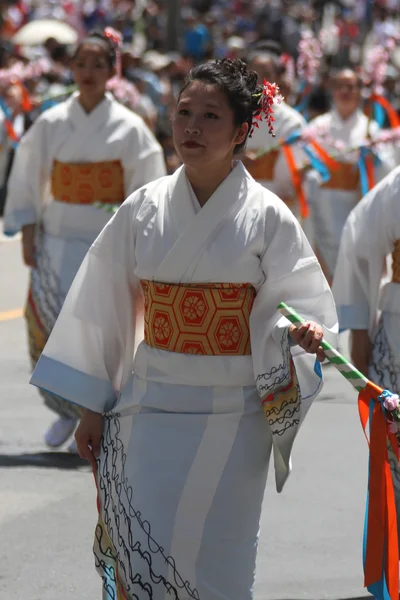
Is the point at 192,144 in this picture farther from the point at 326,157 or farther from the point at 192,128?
the point at 326,157

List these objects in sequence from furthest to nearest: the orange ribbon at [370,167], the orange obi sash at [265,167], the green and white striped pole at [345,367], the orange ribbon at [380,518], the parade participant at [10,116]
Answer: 1. the parade participant at [10,116]
2. the orange ribbon at [370,167]
3. the orange obi sash at [265,167]
4. the orange ribbon at [380,518]
5. the green and white striped pole at [345,367]

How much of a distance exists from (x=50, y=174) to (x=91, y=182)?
0.24 metres

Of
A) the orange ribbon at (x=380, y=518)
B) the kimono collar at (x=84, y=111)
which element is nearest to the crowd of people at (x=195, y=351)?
the orange ribbon at (x=380, y=518)

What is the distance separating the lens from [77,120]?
241 inches

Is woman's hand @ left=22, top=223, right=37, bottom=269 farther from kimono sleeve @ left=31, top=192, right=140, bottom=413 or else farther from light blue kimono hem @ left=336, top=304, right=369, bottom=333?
kimono sleeve @ left=31, top=192, right=140, bottom=413

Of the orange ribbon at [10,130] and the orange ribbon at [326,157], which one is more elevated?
the orange ribbon at [326,157]

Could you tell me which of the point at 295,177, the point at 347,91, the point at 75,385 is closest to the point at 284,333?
the point at 75,385

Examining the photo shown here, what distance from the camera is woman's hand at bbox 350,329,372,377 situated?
4.43 m

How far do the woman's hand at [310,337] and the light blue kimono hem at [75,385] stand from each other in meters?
0.59

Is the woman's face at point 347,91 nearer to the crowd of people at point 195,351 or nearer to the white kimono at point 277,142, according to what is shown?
the white kimono at point 277,142

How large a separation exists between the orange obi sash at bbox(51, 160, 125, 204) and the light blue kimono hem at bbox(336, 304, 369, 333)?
1.92 meters

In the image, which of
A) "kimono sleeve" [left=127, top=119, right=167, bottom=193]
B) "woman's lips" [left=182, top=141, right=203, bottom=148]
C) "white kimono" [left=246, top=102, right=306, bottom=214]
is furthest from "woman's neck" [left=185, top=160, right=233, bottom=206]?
"white kimono" [left=246, top=102, right=306, bottom=214]

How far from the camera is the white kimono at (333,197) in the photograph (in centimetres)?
880

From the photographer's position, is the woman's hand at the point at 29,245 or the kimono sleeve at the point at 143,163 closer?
the kimono sleeve at the point at 143,163
